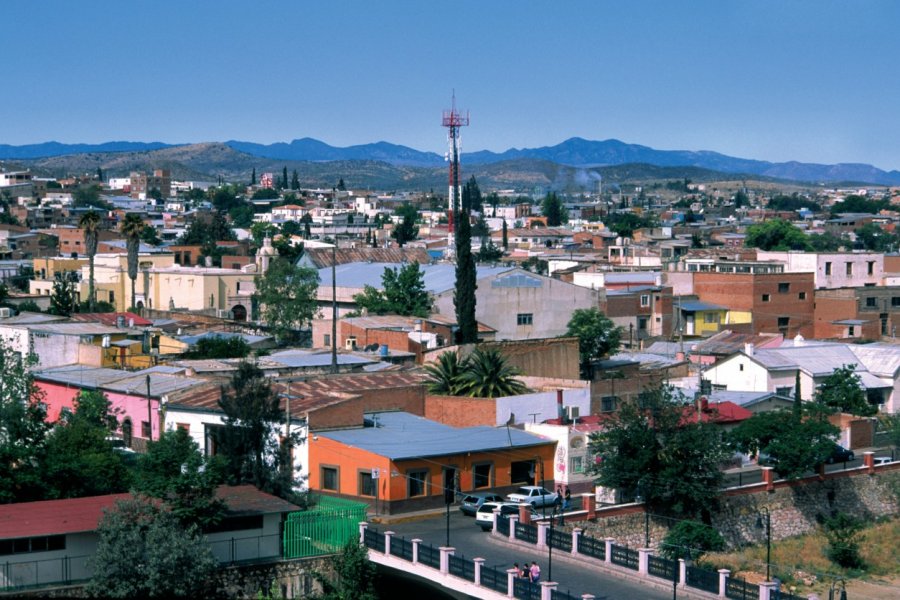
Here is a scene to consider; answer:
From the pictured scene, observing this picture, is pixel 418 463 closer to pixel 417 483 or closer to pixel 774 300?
pixel 417 483

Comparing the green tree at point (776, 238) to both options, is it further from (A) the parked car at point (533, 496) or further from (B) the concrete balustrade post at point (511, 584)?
(B) the concrete balustrade post at point (511, 584)

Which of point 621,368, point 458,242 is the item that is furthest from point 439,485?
point 458,242

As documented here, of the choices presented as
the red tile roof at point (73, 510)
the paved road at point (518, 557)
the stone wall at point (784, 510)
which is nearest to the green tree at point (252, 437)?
the red tile roof at point (73, 510)

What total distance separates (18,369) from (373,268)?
3836 cm

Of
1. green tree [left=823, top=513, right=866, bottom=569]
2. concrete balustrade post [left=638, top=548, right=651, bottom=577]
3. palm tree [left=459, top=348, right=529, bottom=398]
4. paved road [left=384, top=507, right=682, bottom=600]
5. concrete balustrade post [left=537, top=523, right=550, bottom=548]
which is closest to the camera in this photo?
paved road [left=384, top=507, right=682, bottom=600]

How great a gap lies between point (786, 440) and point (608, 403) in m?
5.59

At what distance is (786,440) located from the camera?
40.1m

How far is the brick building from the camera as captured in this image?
6906cm

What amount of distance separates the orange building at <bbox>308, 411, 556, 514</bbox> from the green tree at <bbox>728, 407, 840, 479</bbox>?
21.1 feet

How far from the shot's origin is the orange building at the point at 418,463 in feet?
111

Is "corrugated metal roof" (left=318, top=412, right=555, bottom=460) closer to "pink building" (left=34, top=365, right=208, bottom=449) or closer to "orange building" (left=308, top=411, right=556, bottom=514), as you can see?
"orange building" (left=308, top=411, right=556, bottom=514)

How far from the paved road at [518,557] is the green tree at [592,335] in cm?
2036

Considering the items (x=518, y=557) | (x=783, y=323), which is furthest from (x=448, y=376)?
(x=783, y=323)

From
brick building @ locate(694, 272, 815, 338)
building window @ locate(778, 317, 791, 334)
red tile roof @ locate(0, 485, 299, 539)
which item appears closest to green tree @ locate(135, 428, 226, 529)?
red tile roof @ locate(0, 485, 299, 539)
